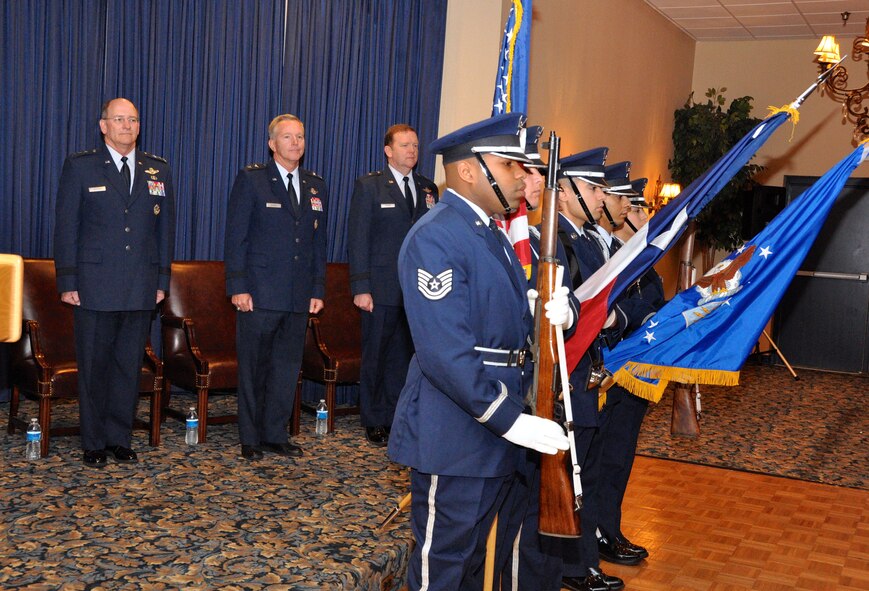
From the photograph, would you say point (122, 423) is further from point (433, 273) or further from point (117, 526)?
point (433, 273)

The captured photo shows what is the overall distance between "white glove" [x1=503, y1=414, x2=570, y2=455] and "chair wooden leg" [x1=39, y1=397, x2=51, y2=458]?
2.86m

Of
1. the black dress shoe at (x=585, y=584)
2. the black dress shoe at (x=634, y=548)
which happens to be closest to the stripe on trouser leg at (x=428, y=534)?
the black dress shoe at (x=585, y=584)

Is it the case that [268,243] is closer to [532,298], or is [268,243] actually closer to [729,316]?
[729,316]

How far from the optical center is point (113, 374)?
14.3 feet

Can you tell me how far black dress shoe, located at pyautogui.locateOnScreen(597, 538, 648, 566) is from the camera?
3.79 meters

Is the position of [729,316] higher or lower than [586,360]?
higher

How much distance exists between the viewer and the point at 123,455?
14.1ft

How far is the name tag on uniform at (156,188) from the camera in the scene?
437cm

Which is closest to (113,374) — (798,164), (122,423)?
(122,423)

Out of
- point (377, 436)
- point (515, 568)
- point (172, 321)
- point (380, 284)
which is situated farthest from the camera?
point (380, 284)

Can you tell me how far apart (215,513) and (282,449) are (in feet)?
3.38

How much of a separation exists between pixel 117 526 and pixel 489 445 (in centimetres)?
177

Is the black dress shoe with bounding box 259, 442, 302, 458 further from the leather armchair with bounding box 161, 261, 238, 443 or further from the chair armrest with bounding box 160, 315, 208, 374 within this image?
the chair armrest with bounding box 160, 315, 208, 374

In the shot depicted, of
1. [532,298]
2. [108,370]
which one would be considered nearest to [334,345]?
[108,370]
